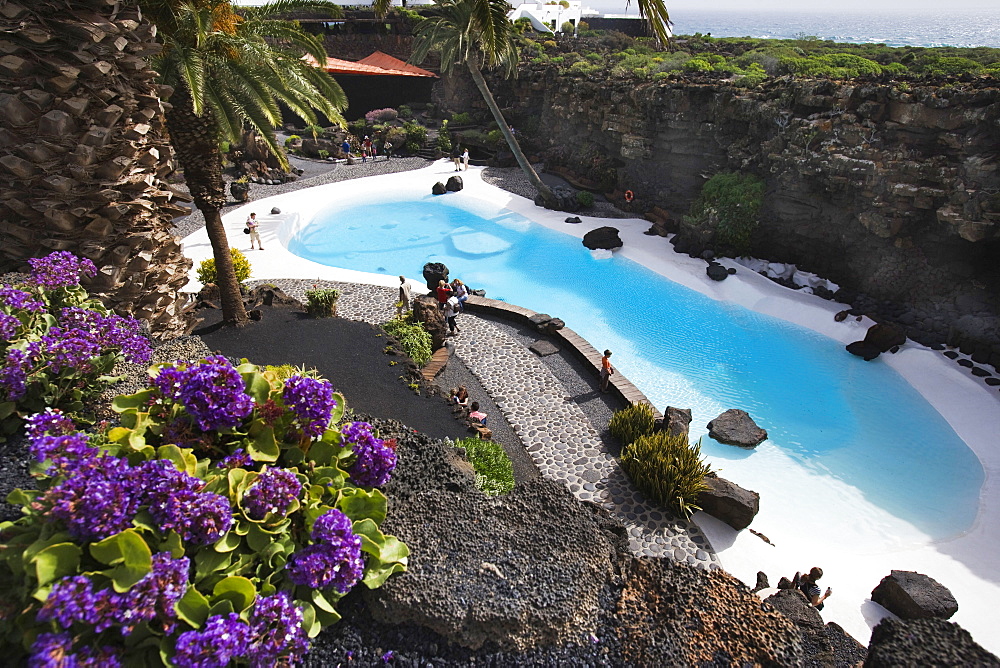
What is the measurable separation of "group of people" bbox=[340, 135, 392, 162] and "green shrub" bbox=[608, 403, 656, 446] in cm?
2747

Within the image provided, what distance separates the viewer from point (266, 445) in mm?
6113

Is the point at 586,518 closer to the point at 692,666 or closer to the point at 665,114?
the point at 692,666

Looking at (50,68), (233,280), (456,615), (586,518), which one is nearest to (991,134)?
(586,518)

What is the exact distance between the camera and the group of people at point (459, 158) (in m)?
A: 32.2

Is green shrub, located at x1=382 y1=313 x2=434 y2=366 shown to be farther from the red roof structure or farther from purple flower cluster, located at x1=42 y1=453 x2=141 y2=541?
the red roof structure

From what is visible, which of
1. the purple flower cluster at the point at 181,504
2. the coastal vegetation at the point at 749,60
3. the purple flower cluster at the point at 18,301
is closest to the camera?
the purple flower cluster at the point at 181,504

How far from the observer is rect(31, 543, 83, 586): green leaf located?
436cm

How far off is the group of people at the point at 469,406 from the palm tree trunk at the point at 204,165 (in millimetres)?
5791

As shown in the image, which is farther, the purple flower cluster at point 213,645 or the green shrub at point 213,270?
the green shrub at point 213,270

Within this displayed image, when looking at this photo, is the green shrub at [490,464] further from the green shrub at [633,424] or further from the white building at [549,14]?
the white building at [549,14]

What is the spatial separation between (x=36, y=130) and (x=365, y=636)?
29.3 ft

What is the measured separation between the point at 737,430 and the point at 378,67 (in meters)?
36.5

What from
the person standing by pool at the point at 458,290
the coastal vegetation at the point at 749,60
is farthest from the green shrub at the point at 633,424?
the coastal vegetation at the point at 749,60

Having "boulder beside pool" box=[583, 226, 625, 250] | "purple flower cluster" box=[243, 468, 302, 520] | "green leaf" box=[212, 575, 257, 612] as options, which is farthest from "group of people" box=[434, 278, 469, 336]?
"green leaf" box=[212, 575, 257, 612]
